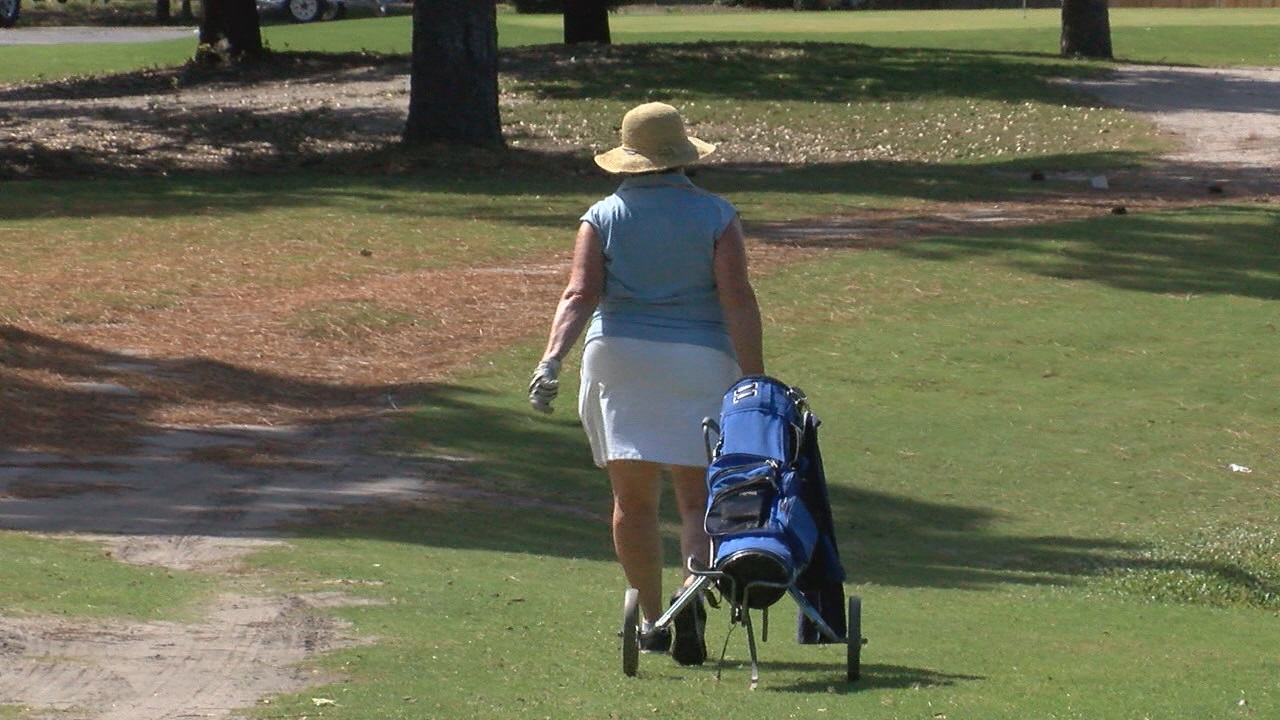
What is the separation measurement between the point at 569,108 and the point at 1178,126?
26.6 ft

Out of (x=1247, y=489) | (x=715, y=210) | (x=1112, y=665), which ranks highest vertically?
(x=715, y=210)

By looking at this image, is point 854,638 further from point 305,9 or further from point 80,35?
point 305,9

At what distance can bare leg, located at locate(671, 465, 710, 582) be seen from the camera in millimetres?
6602

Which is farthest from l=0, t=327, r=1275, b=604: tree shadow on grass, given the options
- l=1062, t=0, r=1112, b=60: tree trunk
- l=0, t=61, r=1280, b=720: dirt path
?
l=1062, t=0, r=1112, b=60: tree trunk

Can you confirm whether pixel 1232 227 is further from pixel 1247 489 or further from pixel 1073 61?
pixel 1073 61

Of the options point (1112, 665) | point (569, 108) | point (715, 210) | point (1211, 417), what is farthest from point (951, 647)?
point (569, 108)

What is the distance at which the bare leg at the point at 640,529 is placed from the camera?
21.8 ft

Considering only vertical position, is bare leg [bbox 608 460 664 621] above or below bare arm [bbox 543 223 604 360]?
below

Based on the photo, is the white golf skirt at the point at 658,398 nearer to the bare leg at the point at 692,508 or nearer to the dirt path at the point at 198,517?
the bare leg at the point at 692,508

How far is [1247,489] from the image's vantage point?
1123cm

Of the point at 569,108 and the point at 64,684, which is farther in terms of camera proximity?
the point at 569,108

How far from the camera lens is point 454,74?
76.0ft

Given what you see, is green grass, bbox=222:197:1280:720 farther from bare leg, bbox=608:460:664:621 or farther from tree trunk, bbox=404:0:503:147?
tree trunk, bbox=404:0:503:147

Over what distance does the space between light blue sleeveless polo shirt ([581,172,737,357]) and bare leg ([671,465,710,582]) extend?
418 mm
